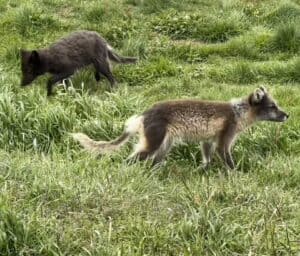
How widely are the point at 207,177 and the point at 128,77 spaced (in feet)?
12.0

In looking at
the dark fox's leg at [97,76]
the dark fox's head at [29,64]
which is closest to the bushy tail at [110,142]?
the dark fox's head at [29,64]

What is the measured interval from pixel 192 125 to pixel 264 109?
1.07m

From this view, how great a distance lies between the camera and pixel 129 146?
24.2 feet

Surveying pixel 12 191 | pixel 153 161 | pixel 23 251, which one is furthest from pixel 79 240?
pixel 153 161

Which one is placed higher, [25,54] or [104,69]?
[25,54]

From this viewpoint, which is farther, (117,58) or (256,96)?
(117,58)

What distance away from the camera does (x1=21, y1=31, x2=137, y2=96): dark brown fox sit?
31.3ft

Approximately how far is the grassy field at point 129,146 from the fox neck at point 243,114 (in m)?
0.18

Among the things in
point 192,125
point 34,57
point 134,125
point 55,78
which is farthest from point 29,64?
point 192,125

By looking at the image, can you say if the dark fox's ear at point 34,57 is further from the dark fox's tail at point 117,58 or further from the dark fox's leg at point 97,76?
the dark fox's tail at point 117,58

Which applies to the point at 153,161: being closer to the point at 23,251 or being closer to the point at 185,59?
the point at 23,251

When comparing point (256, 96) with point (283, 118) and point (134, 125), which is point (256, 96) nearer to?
point (283, 118)

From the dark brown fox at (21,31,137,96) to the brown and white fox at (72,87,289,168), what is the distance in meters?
2.58

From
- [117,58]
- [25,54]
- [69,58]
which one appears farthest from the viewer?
[117,58]
